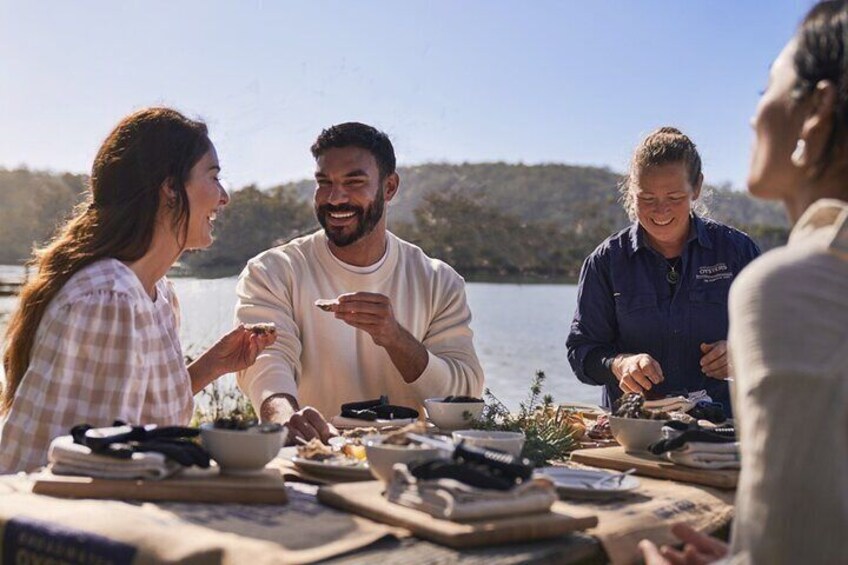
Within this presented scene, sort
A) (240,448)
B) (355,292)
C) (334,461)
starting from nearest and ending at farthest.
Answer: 1. (240,448)
2. (334,461)
3. (355,292)

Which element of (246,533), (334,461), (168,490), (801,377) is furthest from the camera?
(334,461)

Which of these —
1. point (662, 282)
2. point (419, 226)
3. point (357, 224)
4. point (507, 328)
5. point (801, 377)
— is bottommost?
point (507, 328)

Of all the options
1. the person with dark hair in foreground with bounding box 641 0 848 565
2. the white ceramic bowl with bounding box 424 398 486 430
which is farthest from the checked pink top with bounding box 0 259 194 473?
the person with dark hair in foreground with bounding box 641 0 848 565

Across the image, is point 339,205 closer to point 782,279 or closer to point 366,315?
point 366,315

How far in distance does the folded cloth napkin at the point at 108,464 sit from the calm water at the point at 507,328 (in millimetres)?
1067

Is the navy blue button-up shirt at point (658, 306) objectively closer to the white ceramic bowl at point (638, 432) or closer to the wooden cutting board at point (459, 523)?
the white ceramic bowl at point (638, 432)

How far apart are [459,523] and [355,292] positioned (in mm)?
2259

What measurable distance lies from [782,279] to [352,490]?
43.0 inches

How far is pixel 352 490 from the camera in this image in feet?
7.18

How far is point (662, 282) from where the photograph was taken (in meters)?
4.63

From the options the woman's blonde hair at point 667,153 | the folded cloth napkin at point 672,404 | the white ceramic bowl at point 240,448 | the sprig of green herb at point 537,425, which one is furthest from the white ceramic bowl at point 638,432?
the woman's blonde hair at point 667,153

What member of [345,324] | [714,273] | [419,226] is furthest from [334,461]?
[419,226]

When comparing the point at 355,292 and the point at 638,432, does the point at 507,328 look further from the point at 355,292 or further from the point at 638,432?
the point at 638,432

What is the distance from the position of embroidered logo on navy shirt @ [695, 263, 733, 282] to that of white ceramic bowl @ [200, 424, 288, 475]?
9.21 feet
